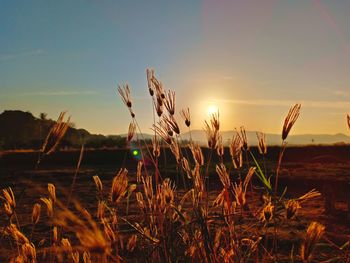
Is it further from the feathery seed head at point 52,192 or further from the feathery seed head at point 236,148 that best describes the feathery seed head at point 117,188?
the feathery seed head at point 236,148

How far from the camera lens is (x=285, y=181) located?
1199cm

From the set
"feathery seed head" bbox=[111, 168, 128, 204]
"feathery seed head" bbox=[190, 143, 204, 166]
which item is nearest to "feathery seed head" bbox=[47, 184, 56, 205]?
"feathery seed head" bbox=[111, 168, 128, 204]

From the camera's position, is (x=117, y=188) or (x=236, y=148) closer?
(x=117, y=188)

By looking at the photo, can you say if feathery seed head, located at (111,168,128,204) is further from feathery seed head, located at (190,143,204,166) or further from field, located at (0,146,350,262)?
feathery seed head, located at (190,143,204,166)

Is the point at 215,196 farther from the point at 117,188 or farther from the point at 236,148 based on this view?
the point at 117,188

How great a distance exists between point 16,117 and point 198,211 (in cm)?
7389

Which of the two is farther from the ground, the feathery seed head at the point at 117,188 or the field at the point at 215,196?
the feathery seed head at the point at 117,188

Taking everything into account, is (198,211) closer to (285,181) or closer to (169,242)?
(169,242)

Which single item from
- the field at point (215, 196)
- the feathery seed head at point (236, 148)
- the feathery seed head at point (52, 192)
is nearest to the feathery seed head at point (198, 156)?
the feathery seed head at point (236, 148)

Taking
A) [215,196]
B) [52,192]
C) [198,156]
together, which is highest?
[198,156]

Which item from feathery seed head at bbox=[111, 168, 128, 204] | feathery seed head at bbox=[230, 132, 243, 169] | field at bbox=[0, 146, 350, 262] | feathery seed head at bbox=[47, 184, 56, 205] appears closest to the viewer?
feathery seed head at bbox=[111, 168, 128, 204]

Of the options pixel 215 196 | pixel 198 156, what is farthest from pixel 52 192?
pixel 215 196

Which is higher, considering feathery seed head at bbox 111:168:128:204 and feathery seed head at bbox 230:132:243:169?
feathery seed head at bbox 230:132:243:169

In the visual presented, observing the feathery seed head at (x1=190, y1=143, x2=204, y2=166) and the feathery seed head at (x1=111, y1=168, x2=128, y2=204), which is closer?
the feathery seed head at (x1=111, y1=168, x2=128, y2=204)
